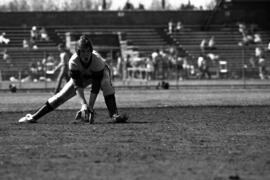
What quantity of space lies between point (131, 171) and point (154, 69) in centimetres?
3123

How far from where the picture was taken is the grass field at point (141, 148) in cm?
884

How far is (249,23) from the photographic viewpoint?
5600 cm

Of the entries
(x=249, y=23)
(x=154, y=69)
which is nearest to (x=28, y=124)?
(x=154, y=69)

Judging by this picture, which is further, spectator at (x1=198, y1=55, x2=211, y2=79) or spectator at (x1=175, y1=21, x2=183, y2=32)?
spectator at (x1=175, y1=21, x2=183, y2=32)

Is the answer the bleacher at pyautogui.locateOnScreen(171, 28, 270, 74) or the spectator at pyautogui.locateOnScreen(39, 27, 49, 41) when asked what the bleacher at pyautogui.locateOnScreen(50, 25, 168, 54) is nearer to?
the bleacher at pyautogui.locateOnScreen(171, 28, 270, 74)

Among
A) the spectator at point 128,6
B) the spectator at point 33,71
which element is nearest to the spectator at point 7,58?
the spectator at point 33,71

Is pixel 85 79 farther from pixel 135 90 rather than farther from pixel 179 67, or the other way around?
pixel 179 67

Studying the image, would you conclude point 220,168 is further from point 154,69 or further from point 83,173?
point 154,69

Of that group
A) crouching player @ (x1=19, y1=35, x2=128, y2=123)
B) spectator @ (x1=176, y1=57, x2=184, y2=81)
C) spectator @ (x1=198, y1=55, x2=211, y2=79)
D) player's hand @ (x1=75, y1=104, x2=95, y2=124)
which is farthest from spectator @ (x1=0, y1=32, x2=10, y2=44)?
player's hand @ (x1=75, y1=104, x2=95, y2=124)

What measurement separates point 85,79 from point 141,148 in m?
5.02

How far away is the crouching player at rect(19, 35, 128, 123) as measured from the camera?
15.5 meters

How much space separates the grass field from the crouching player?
12.9 inches

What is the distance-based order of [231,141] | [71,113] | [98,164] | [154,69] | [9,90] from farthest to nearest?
1. [154,69]
2. [9,90]
3. [71,113]
4. [231,141]
5. [98,164]

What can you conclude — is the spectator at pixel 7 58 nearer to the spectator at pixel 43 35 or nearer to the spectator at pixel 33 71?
the spectator at pixel 33 71
